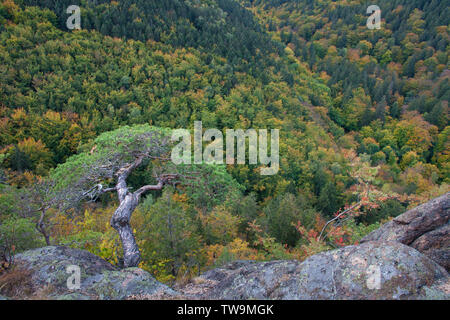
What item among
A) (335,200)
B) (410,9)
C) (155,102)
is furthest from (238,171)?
(410,9)

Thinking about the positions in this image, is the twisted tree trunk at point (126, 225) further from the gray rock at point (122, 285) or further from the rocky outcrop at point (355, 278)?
the rocky outcrop at point (355, 278)

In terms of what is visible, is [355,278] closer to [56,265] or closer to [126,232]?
[56,265]

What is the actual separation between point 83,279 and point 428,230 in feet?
26.6

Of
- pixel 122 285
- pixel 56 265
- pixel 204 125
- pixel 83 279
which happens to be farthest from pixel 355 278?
pixel 204 125

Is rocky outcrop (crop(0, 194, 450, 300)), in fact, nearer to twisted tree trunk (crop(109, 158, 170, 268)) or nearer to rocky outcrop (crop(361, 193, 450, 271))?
rocky outcrop (crop(361, 193, 450, 271))

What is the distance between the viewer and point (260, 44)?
6331 cm

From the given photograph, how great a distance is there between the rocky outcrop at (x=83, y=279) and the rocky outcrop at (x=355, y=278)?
5.15 ft

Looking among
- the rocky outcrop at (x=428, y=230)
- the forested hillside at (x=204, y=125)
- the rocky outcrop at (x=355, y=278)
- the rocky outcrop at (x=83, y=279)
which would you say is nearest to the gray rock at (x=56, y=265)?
the rocky outcrop at (x=83, y=279)

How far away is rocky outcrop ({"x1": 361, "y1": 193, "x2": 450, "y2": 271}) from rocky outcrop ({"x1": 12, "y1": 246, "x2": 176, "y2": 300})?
5.93 m

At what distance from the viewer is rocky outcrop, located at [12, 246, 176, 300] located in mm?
4473

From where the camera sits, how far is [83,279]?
4914 millimetres

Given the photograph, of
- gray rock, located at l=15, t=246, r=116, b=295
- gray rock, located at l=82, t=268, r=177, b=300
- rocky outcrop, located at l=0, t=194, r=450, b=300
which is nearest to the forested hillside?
gray rock, located at l=15, t=246, r=116, b=295

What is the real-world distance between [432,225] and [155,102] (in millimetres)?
35754
